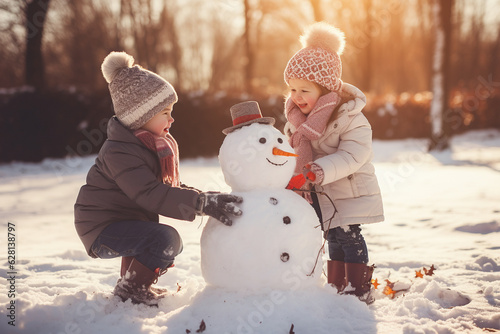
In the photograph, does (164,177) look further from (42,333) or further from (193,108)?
(193,108)

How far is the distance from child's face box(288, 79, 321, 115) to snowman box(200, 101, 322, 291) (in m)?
0.44

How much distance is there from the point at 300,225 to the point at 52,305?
133 cm

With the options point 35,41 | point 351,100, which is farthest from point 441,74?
point 35,41

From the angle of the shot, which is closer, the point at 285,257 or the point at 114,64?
the point at 285,257

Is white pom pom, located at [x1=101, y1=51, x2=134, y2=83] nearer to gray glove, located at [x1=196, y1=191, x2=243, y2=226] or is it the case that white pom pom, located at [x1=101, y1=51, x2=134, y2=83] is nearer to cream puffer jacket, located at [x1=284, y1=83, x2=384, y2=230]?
gray glove, located at [x1=196, y1=191, x2=243, y2=226]

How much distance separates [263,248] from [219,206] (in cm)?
31

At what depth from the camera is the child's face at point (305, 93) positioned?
2.97 metres

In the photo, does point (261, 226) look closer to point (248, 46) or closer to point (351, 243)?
point (351, 243)

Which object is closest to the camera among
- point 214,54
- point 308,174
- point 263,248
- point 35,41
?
point 263,248

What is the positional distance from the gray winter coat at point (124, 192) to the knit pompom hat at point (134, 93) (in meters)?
0.08

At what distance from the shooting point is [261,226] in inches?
93.6

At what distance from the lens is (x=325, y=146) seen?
2.96 metres

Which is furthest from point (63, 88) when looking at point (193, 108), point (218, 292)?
point (218, 292)

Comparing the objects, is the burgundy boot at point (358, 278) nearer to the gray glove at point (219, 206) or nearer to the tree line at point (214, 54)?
the gray glove at point (219, 206)
